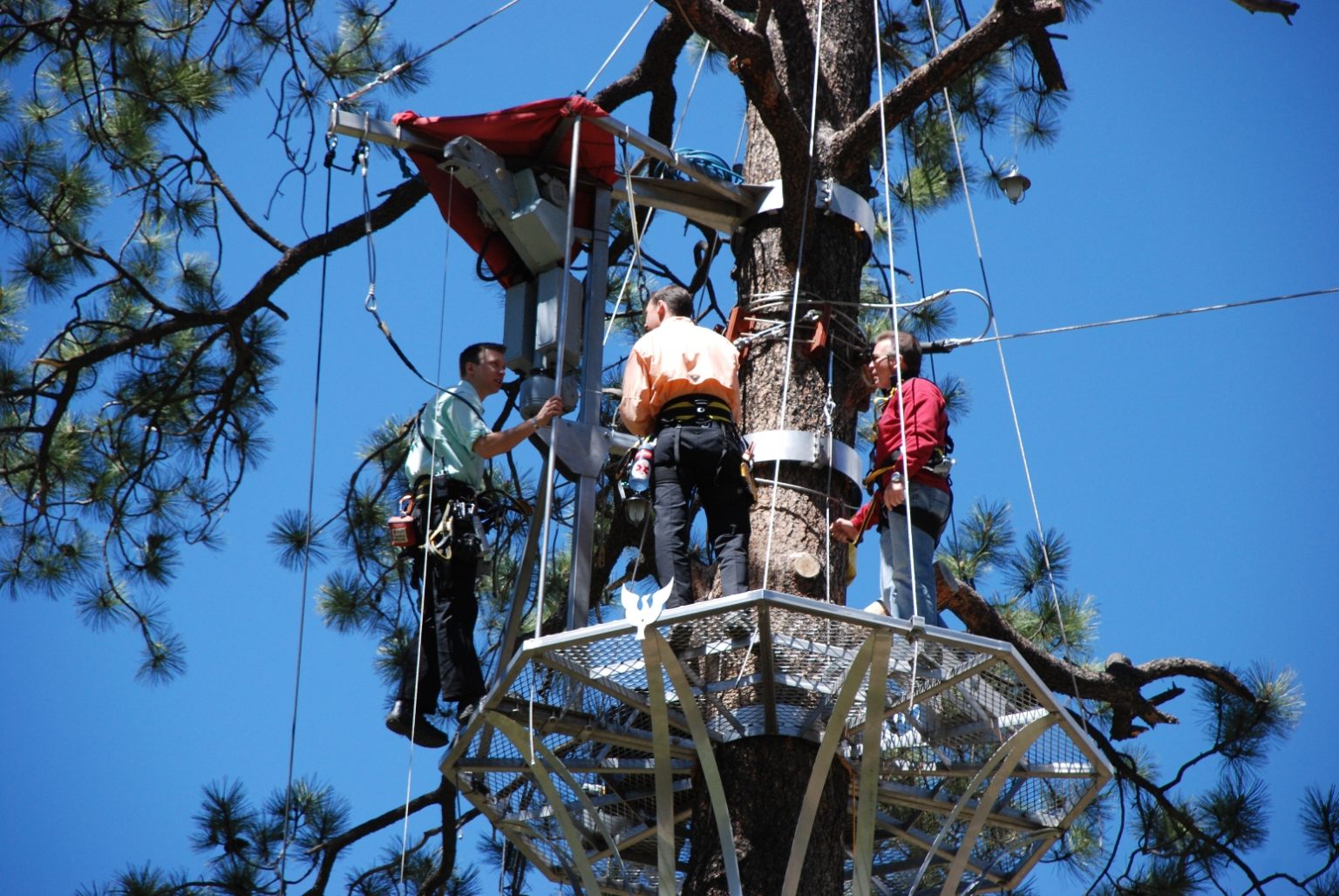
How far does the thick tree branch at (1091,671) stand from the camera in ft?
24.4

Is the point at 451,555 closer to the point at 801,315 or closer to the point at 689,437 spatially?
the point at 689,437

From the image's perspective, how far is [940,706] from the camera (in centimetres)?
590

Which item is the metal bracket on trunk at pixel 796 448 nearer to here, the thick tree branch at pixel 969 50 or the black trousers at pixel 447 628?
the black trousers at pixel 447 628

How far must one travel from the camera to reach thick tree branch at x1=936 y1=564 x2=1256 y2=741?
7.45m

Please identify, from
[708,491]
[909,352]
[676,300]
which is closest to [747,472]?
[708,491]

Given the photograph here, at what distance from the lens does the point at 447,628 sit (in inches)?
249

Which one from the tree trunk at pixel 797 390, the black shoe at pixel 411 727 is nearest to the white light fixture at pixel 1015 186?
the tree trunk at pixel 797 390

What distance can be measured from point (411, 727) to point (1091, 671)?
293cm

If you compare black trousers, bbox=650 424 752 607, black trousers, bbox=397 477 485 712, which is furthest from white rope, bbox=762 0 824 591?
black trousers, bbox=397 477 485 712

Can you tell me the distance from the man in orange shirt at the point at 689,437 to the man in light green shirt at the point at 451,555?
0.31 metres

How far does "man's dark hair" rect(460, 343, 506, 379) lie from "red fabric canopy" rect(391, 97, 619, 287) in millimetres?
258

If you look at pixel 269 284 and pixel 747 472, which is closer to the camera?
pixel 747 472

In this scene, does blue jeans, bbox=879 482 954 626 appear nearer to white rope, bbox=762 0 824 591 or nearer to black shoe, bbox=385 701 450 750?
white rope, bbox=762 0 824 591

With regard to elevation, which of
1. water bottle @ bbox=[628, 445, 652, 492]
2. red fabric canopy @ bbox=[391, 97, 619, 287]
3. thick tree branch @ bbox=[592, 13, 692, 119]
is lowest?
water bottle @ bbox=[628, 445, 652, 492]
